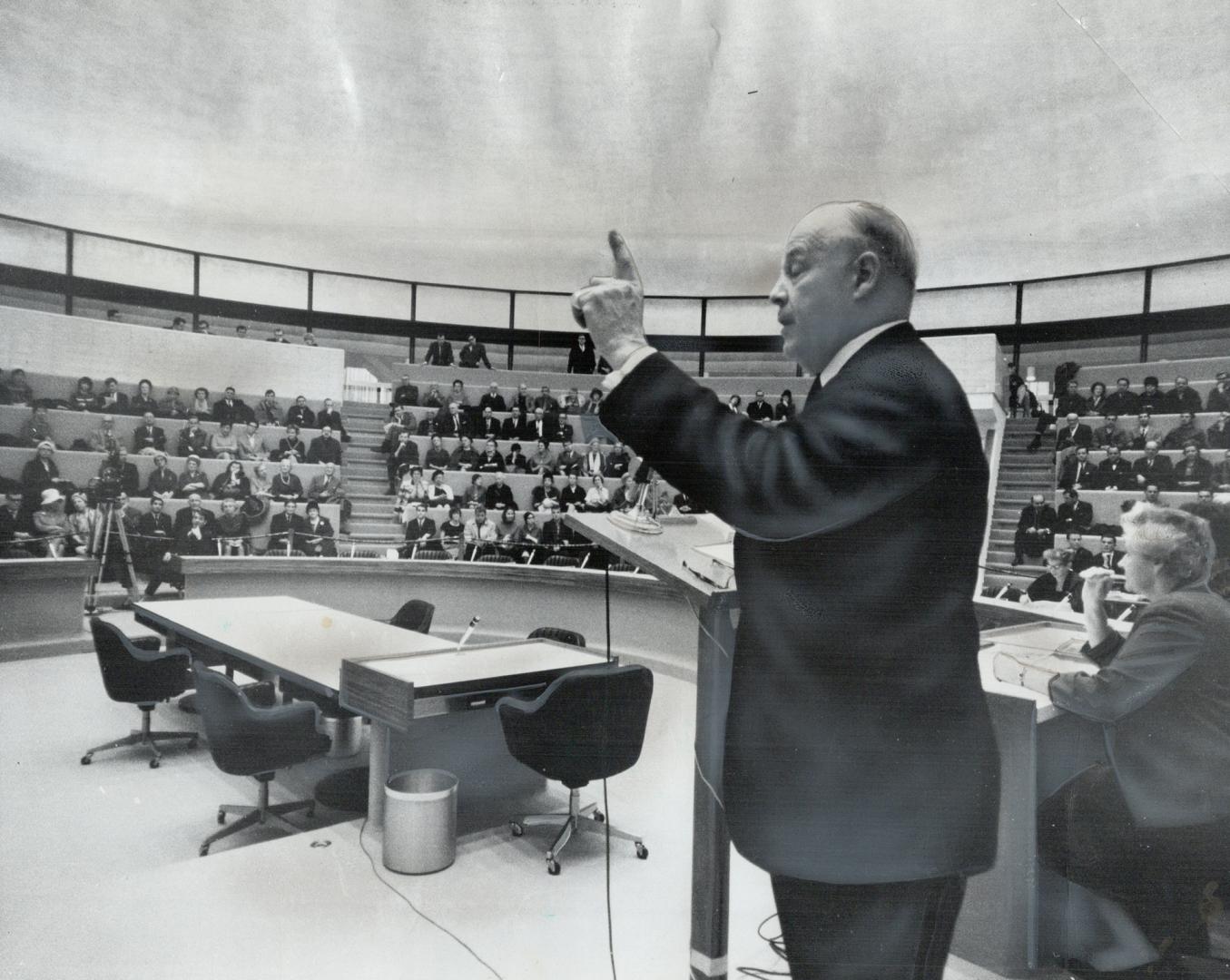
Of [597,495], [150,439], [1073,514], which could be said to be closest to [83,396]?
[150,439]

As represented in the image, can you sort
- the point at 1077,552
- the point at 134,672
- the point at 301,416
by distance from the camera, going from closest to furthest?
the point at 134,672, the point at 1077,552, the point at 301,416

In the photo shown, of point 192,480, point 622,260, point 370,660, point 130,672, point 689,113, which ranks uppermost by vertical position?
point 689,113

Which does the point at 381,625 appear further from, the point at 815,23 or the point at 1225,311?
the point at 1225,311

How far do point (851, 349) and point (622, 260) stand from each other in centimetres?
29

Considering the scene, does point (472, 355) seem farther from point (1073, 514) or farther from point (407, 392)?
point (1073, 514)

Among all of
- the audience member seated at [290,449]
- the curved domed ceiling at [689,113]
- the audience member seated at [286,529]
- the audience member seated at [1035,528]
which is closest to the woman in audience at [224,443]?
the audience member seated at [290,449]

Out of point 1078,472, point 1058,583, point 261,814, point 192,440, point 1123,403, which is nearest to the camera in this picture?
point 261,814

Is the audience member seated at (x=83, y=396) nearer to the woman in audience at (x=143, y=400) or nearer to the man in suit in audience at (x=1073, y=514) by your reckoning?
the woman in audience at (x=143, y=400)

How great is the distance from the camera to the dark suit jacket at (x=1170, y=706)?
5.90 ft

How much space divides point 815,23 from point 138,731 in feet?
13.0

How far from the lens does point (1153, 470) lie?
355cm

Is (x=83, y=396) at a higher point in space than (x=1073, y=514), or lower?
higher

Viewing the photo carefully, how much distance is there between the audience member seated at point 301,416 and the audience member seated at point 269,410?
0.10 meters

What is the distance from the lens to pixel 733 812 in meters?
0.98
